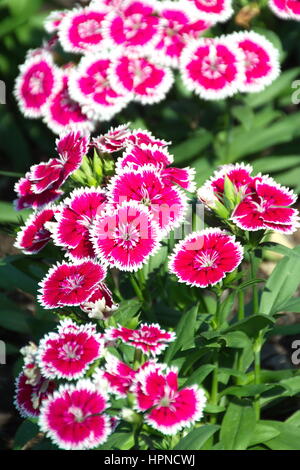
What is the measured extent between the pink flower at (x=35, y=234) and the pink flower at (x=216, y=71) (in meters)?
0.93

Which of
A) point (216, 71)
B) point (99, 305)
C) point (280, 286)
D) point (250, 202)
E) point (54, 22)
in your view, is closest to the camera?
point (99, 305)

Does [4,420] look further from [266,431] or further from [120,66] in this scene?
[120,66]

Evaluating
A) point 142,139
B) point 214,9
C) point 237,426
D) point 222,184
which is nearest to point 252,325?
point 237,426

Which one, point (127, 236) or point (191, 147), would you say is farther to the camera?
point (191, 147)

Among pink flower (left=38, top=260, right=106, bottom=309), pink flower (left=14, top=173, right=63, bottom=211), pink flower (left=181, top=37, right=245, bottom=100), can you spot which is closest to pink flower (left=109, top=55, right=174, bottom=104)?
pink flower (left=181, top=37, right=245, bottom=100)

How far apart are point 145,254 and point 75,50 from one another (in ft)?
4.24

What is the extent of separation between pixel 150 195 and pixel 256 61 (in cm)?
115

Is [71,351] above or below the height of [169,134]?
below

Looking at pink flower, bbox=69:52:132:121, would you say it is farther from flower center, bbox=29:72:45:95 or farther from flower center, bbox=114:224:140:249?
flower center, bbox=114:224:140:249

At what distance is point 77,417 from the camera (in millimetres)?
1918

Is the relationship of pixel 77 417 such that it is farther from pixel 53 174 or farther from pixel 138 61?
pixel 138 61

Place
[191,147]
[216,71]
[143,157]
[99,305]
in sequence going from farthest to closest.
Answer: [191,147] → [216,71] → [143,157] → [99,305]

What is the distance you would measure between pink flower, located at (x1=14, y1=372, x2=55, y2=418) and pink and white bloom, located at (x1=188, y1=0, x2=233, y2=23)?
170 centimetres

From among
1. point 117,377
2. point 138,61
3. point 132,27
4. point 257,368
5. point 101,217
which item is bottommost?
point 117,377
